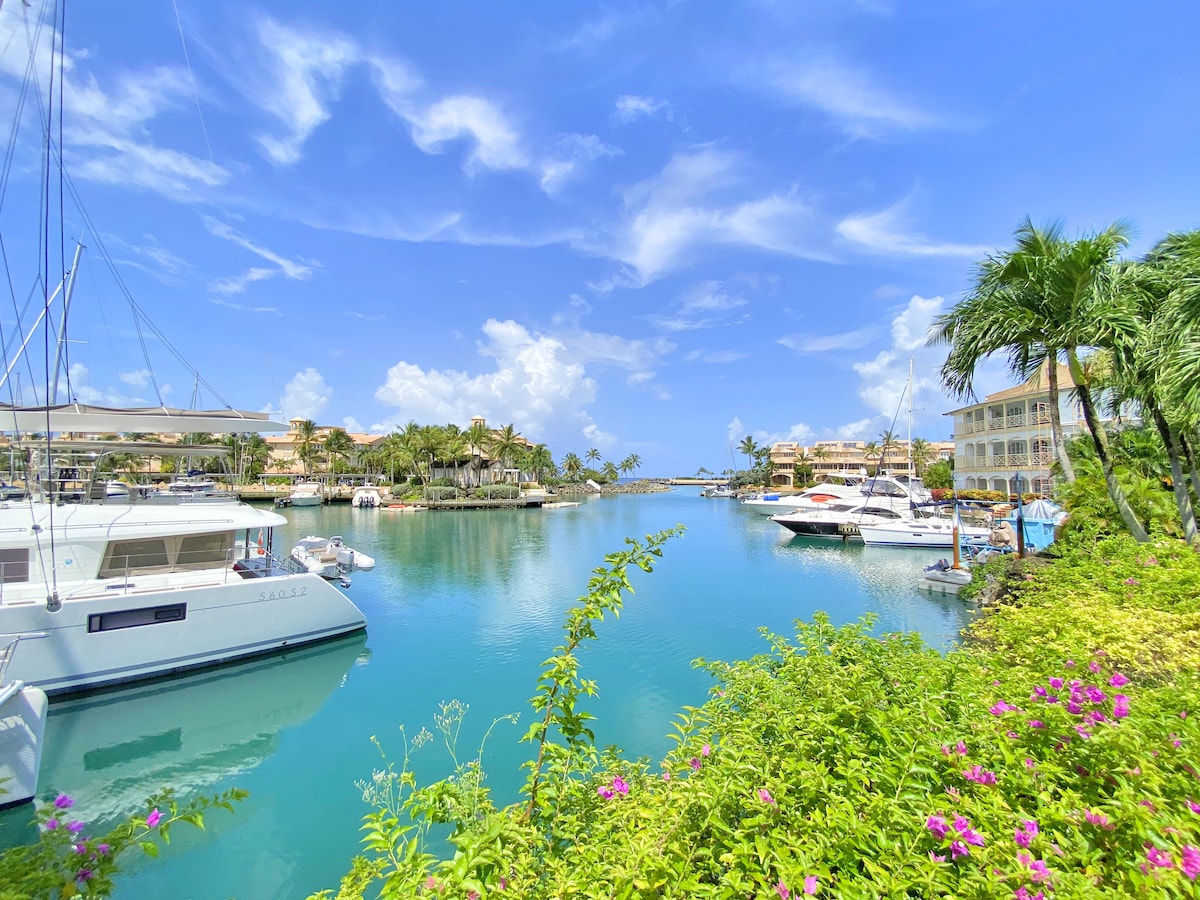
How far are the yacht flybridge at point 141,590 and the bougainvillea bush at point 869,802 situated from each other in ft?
34.0

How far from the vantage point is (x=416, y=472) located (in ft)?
248

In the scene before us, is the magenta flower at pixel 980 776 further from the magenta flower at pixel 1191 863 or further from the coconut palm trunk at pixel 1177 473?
the coconut palm trunk at pixel 1177 473

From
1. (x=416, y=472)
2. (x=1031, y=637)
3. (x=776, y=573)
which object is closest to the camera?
(x=1031, y=637)

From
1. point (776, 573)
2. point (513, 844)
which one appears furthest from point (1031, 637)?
point (776, 573)

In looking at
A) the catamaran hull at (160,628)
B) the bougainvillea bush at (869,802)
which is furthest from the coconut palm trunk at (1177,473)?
the catamaran hull at (160,628)

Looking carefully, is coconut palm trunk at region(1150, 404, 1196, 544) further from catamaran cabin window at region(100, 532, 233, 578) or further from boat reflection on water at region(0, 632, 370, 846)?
catamaran cabin window at region(100, 532, 233, 578)

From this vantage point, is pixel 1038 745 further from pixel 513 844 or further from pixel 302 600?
pixel 302 600

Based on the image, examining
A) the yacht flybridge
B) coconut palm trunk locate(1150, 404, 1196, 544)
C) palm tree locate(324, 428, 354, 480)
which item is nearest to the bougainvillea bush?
coconut palm trunk locate(1150, 404, 1196, 544)

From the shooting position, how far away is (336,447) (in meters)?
77.8

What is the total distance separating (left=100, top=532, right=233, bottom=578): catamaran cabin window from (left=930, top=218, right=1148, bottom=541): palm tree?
15.9m

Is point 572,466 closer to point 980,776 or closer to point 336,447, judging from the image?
point 336,447

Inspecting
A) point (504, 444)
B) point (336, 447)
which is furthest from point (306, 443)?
point (504, 444)

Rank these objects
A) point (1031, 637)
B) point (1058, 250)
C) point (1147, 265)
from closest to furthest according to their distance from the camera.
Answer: point (1031, 637)
point (1058, 250)
point (1147, 265)

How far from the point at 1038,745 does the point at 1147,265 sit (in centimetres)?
1008
